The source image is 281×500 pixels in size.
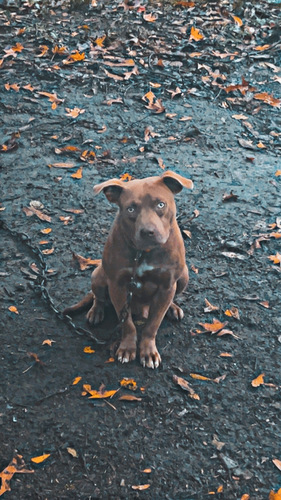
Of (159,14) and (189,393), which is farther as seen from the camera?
(159,14)

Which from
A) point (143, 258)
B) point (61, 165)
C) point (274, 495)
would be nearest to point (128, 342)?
point (143, 258)

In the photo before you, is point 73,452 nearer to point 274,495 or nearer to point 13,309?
point 274,495

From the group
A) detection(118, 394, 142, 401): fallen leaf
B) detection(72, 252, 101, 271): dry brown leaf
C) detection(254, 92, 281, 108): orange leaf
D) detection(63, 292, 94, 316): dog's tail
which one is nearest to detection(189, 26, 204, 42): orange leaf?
detection(254, 92, 281, 108): orange leaf

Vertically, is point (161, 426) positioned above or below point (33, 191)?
above

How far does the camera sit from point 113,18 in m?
10.5

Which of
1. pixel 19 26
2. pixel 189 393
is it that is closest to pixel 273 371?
pixel 189 393

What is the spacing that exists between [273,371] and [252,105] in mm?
4915

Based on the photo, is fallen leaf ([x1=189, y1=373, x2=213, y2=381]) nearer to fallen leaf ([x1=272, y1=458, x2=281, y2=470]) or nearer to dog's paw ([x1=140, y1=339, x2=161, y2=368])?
dog's paw ([x1=140, y1=339, x2=161, y2=368])

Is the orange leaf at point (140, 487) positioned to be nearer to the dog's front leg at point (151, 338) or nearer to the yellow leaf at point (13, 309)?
the dog's front leg at point (151, 338)

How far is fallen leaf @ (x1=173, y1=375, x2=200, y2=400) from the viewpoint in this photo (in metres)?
4.48

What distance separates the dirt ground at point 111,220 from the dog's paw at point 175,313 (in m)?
0.09

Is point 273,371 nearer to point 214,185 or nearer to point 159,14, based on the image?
point 214,185

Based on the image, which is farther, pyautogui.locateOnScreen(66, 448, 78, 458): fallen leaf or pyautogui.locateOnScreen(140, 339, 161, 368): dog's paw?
pyautogui.locateOnScreen(140, 339, 161, 368): dog's paw

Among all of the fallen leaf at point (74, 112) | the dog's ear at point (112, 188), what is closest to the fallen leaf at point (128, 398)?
the dog's ear at point (112, 188)
